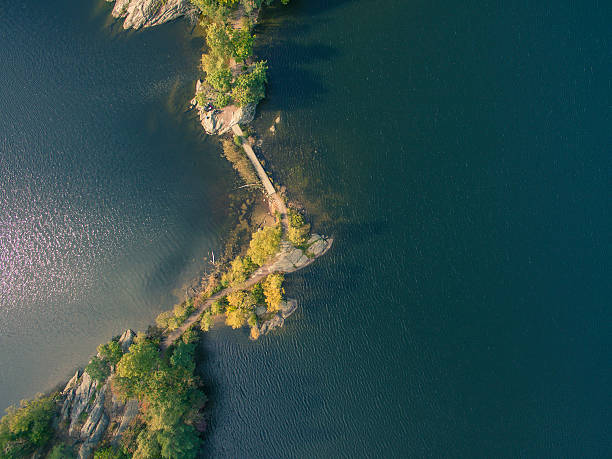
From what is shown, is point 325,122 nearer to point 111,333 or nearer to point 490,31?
point 490,31

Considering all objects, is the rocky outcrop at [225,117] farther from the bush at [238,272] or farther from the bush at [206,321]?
the bush at [206,321]

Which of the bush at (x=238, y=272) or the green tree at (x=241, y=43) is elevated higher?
the green tree at (x=241, y=43)

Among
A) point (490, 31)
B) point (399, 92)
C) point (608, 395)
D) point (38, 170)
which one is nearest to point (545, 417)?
point (608, 395)

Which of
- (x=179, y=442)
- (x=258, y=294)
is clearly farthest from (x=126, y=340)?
(x=258, y=294)

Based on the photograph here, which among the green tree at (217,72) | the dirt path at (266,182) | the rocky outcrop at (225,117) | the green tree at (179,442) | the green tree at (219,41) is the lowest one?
the green tree at (179,442)

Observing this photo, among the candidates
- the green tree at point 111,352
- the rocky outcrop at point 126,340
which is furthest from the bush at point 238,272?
the green tree at point 111,352

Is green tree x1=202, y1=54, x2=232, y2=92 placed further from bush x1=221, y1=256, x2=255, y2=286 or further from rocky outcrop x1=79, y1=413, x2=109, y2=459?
rocky outcrop x1=79, y1=413, x2=109, y2=459

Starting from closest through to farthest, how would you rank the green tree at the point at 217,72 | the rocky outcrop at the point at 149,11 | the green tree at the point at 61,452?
the green tree at the point at 61,452, the green tree at the point at 217,72, the rocky outcrop at the point at 149,11
